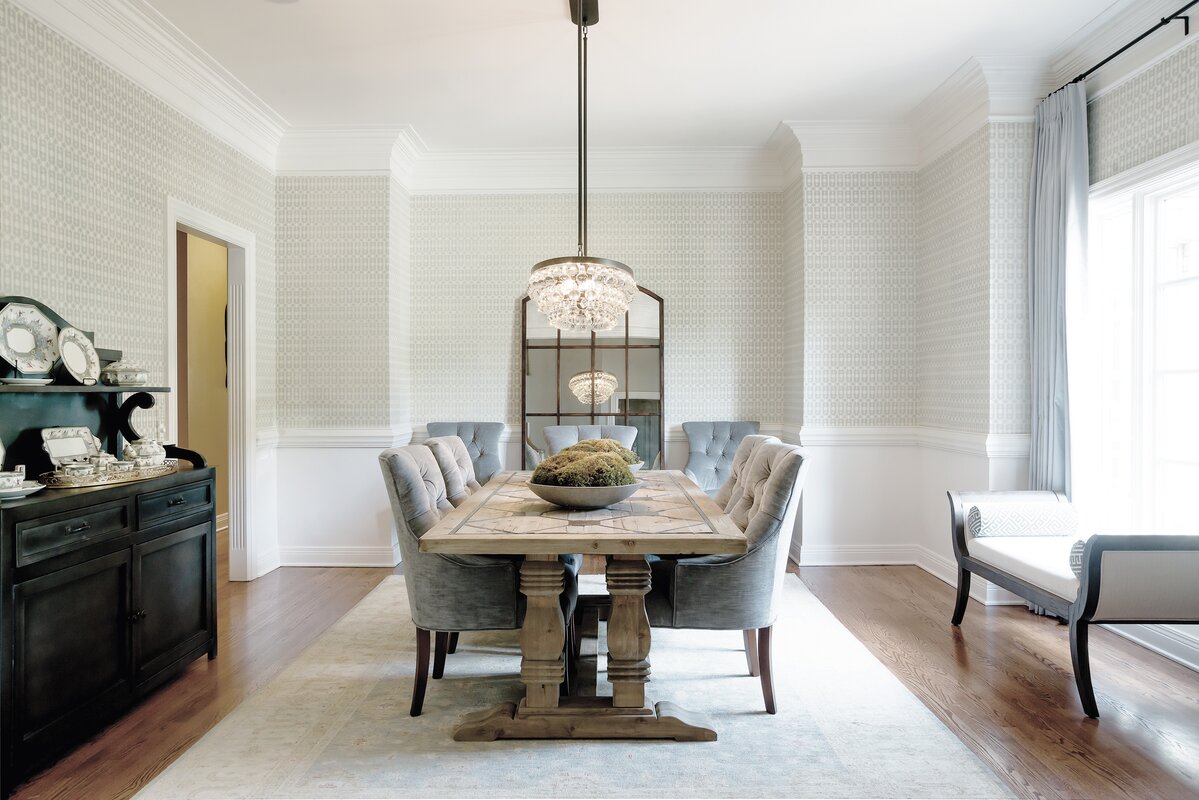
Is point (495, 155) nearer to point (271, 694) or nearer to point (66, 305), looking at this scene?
point (66, 305)

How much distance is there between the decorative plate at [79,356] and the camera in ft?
8.43

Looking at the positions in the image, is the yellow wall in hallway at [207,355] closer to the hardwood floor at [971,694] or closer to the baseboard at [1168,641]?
the hardwood floor at [971,694]

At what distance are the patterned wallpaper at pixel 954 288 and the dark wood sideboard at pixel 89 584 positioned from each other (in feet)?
13.1

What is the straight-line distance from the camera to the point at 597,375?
5113 millimetres

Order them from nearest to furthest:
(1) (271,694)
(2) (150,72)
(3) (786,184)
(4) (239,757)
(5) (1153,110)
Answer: (4) (239,757) → (1) (271,694) → (5) (1153,110) → (2) (150,72) → (3) (786,184)

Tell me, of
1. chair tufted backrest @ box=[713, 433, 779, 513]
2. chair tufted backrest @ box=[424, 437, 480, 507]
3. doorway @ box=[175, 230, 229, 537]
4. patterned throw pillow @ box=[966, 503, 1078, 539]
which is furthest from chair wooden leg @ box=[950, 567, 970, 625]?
doorway @ box=[175, 230, 229, 537]

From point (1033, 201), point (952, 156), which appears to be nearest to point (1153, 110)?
point (1033, 201)

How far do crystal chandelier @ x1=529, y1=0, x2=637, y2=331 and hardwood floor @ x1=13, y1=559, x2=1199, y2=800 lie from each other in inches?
67.1

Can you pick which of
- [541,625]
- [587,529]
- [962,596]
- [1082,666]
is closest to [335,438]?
[541,625]

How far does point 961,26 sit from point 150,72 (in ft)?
12.9

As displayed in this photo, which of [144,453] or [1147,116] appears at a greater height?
[1147,116]

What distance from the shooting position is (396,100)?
13.9 feet

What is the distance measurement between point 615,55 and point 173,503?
2.97 meters

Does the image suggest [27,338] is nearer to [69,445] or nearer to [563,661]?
[69,445]
